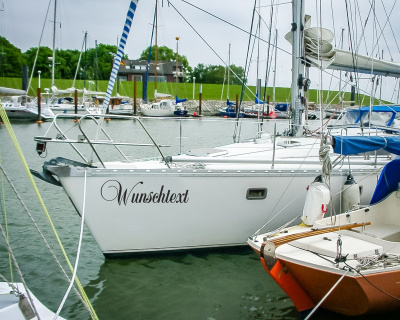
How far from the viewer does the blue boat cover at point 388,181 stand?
26.7 ft

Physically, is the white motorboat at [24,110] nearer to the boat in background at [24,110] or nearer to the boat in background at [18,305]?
the boat in background at [24,110]

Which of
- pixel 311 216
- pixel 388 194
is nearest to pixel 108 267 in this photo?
pixel 311 216

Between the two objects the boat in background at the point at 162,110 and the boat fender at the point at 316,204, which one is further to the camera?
the boat in background at the point at 162,110

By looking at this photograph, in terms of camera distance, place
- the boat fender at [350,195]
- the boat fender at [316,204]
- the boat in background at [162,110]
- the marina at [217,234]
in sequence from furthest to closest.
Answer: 1. the boat in background at [162,110]
2. the boat fender at [350,195]
3. the boat fender at [316,204]
4. the marina at [217,234]

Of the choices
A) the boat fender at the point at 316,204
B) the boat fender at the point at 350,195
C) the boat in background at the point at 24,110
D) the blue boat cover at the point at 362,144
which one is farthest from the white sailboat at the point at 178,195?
the boat in background at the point at 24,110

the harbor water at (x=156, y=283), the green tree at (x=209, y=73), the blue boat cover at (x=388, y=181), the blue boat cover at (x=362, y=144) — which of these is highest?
the green tree at (x=209, y=73)

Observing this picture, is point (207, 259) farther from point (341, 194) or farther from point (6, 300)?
point (6, 300)

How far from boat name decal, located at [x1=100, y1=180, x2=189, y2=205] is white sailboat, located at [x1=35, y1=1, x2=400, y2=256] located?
0.05 feet

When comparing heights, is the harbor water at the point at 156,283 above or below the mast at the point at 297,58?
below

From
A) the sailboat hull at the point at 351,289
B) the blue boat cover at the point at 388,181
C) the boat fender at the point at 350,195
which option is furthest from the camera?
the boat fender at the point at 350,195

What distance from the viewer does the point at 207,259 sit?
28.0 feet

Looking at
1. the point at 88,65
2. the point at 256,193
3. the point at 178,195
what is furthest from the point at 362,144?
the point at 88,65

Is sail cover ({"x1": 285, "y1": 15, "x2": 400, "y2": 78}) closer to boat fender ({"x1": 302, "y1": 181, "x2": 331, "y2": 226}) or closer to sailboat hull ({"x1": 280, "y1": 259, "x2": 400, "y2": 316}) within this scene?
boat fender ({"x1": 302, "y1": 181, "x2": 331, "y2": 226})

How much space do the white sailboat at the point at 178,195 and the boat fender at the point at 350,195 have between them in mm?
210
